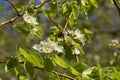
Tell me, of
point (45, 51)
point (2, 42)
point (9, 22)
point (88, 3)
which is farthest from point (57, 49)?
point (2, 42)

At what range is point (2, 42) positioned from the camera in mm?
5867

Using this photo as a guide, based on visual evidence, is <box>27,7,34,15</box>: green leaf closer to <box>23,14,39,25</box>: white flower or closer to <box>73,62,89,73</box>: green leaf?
<box>23,14,39,25</box>: white flower

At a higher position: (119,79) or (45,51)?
(45,51)

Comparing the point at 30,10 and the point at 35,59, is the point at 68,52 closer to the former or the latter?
the point at 30,10

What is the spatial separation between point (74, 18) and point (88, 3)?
0.12m

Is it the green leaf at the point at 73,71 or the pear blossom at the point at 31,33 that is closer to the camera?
the green leaf at the point at 73,71

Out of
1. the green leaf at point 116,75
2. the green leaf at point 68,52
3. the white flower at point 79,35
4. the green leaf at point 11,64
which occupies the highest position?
the white flower at point 79,35

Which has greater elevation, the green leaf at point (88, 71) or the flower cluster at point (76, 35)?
the flower cluster at point (76, 35)

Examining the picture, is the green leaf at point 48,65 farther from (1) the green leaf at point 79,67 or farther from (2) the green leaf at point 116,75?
(2) the green leaf at point 116,75

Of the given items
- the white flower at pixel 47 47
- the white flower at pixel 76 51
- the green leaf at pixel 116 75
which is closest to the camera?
the green leaf at pixel 116 75

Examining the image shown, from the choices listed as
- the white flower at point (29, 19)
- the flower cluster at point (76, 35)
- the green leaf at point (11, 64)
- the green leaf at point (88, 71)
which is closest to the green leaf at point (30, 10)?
the white flower at point (29, 19)

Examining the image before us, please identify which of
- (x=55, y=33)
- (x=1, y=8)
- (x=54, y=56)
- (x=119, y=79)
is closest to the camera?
(x=119, y=79)

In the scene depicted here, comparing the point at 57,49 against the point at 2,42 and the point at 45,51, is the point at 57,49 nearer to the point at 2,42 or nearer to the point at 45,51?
the point at 45,51

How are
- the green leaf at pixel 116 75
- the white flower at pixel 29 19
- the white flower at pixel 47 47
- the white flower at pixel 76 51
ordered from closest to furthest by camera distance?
the green leaf at pixel 116 75 < the white flower at pixel 47 47 < the white flower at pixel 29 19 < the white flower at pixel 76 51
